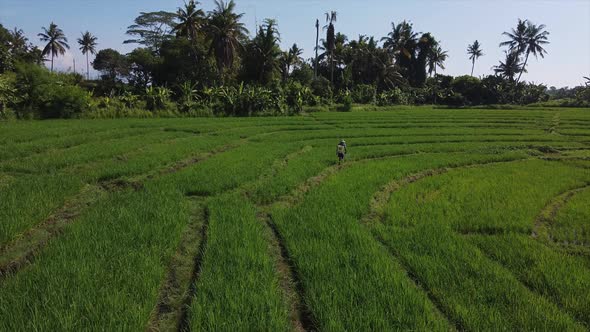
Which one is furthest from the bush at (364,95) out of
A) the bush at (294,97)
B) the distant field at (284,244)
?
the distant field at (284,244)

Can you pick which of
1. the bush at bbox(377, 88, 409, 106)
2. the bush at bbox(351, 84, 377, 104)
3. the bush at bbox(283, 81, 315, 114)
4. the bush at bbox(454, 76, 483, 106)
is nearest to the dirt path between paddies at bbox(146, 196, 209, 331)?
the bush at bbox(283, 81, 315, 114)

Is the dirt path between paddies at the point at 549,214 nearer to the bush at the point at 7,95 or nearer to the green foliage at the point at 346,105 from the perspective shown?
the bush at the point at 7,95

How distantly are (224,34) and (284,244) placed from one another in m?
26.9

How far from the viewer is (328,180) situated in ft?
26.5

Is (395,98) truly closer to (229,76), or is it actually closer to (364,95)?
(364,95)

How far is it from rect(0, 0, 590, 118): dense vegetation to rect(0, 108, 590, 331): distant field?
11.1m

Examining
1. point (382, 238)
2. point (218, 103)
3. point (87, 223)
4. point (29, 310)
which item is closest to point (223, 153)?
point (87, 223)

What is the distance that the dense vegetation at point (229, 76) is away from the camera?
2002 cm

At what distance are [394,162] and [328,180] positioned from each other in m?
3.04

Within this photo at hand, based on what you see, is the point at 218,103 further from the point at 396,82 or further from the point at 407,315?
the point at 396,82

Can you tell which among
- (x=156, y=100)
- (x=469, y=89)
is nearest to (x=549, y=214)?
(x=156, y=100)

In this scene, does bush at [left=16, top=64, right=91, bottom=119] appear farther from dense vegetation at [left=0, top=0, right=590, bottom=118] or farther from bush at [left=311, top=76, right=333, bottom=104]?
bush at [left=311, top=76, right=333, bottom=104]

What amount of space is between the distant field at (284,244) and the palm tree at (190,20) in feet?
72.4

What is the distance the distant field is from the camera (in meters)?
3.04
